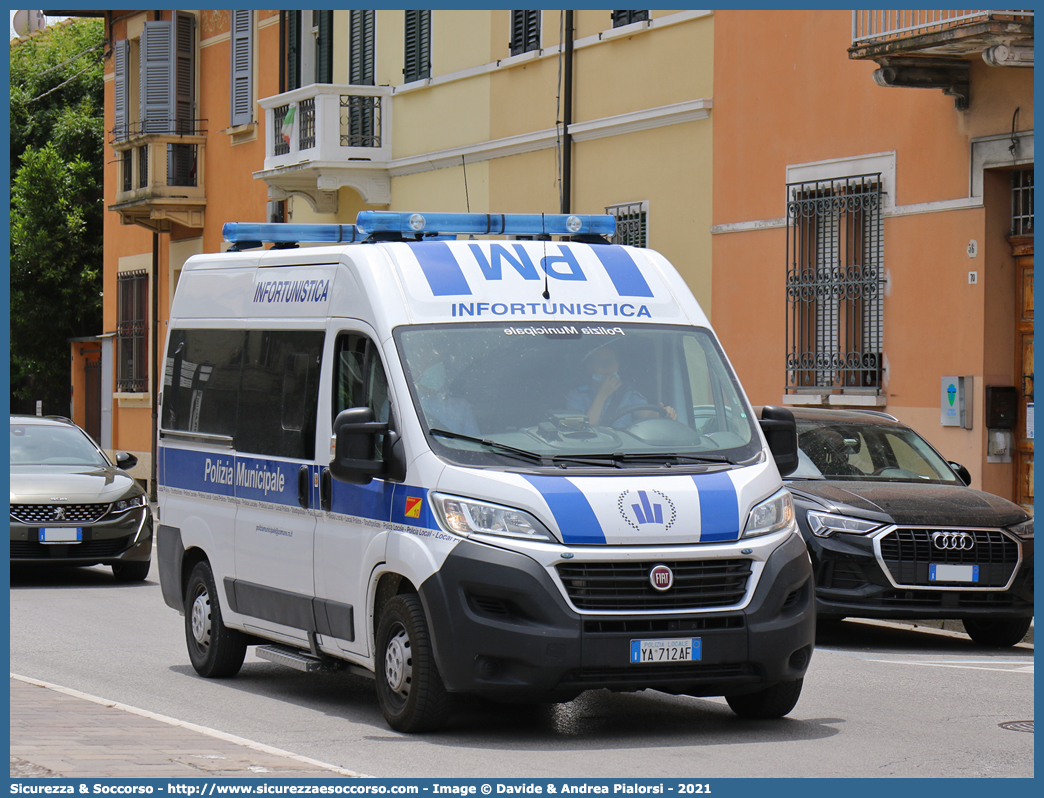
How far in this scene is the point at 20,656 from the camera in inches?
463

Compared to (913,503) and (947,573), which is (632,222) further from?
(947,573)

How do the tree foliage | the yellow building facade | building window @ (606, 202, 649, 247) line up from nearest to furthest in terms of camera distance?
the yellow building facade < building window @ (606, 202, 649, 247) < the tree foliage

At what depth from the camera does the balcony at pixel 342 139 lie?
27359 mm

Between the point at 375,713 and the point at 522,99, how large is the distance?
16.0 m

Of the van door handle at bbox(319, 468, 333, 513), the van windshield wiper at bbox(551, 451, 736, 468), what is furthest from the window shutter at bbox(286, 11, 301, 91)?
the van windshield wiper at bbox(551, 451, 736, 468)

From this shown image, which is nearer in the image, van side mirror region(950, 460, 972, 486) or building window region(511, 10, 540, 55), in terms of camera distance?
van side mirror region(950, 460, 972, 486)

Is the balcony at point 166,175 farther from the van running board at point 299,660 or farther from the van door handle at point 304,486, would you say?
the van door handle at point 304,486

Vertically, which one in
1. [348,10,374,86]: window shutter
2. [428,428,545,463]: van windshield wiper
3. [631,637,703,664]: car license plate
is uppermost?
[348,10,374,86]: window shutter

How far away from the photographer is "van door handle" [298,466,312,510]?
945 centimetres

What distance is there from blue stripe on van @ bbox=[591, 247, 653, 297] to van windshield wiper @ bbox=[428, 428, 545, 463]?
1.30 m

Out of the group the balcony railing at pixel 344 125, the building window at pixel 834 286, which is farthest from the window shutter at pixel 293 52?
the building window at pixel 834 286

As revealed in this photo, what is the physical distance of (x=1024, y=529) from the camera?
12.3m

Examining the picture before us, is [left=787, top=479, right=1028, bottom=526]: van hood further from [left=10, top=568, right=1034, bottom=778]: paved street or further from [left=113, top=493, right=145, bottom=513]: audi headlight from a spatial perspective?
[left=113, top=493, right=145, bottom=513]: audi headlight

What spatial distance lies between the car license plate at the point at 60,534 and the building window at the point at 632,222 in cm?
832
